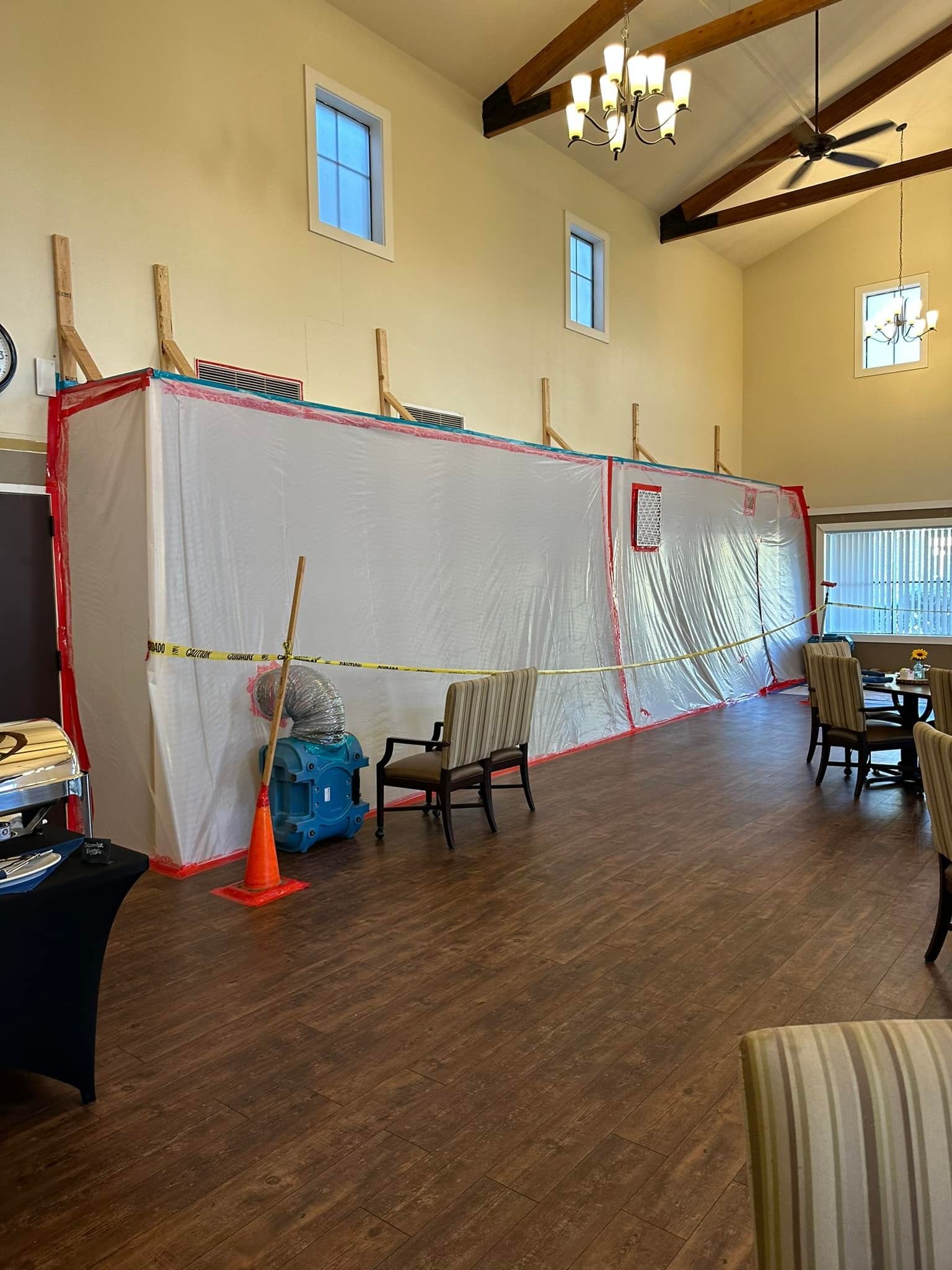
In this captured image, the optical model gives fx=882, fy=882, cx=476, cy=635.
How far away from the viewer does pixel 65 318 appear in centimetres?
456

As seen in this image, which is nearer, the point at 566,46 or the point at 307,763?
the point at 307,763

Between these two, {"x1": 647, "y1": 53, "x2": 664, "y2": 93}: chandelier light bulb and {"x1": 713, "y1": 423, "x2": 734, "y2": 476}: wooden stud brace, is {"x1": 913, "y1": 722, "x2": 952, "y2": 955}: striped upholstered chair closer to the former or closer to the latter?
{"x1": 647, "y1": 53, "x2": 664, "y2": 93}: chandelier light bulb

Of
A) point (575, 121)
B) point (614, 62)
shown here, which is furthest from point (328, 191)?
point (614, 62)

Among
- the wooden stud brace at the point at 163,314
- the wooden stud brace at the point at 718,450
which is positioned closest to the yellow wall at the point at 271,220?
the wooden stud brace at the point at 163,314

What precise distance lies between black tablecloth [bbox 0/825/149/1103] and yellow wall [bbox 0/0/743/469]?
3027 mm

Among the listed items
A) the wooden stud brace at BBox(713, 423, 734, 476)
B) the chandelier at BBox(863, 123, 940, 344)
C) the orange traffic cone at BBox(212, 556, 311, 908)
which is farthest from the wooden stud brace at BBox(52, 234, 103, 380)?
the wooden stud brace at BBox(713, 423, 734, 476)

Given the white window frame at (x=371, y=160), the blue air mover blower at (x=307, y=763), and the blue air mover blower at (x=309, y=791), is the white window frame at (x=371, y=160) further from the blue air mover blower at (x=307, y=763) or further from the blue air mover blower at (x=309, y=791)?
the blue air mover blower at (x=309, y=791)

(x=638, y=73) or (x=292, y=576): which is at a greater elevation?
(x=638, y=73)

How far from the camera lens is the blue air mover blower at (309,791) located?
174 inches

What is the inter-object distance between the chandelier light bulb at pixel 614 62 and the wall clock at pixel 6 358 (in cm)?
356

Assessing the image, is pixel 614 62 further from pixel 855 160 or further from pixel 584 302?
pixel 584 302

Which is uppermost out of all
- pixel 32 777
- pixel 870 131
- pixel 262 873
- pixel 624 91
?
pixel 870 131

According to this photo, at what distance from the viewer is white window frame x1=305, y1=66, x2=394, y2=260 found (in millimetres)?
5941

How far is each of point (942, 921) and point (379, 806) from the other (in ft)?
9.26
